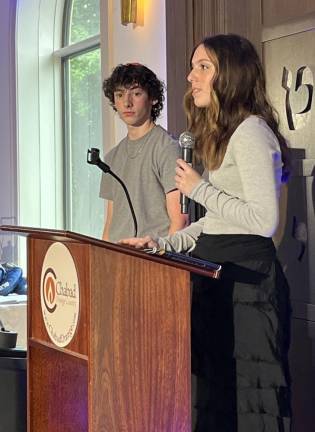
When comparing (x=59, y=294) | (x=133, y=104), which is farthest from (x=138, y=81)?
(x=59, y=294)

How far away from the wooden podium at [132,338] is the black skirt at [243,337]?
0.86 feet

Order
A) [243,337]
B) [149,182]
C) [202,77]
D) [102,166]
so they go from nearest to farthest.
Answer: [243,337], [202,77], [102,166], [149,182]

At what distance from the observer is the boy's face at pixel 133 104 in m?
3.03

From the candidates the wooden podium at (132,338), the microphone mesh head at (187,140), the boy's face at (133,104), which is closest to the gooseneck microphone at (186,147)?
the microphone mesh head at (187,140)

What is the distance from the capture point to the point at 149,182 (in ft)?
9.73

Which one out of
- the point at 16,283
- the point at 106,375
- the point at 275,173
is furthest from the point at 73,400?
the point at 16,283

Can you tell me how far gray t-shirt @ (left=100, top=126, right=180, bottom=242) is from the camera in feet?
9.64

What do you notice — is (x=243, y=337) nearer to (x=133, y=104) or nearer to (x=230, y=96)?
(x=230, y=96)

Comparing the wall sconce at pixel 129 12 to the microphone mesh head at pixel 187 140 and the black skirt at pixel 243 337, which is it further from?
the black skirt at pixel 243 337

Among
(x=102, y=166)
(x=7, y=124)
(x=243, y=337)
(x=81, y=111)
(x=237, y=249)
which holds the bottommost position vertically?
(x=243, y=337)

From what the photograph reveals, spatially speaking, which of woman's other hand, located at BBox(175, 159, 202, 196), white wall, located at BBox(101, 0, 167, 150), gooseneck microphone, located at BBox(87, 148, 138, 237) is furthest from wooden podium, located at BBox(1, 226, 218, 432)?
white wall, located at BBox(101, 0, 167, 150)

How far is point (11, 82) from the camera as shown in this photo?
6219mm

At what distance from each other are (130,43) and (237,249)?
2310mm

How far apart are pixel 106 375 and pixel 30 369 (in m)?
0.42
